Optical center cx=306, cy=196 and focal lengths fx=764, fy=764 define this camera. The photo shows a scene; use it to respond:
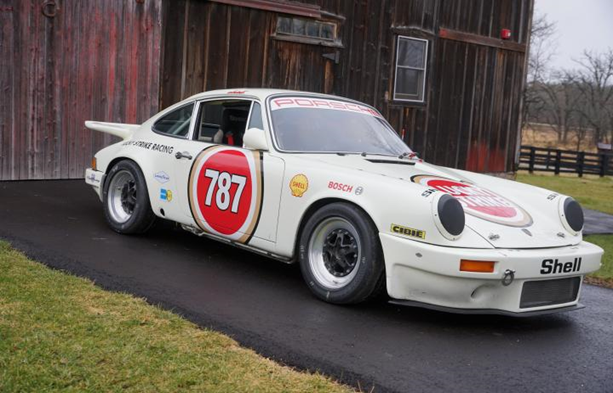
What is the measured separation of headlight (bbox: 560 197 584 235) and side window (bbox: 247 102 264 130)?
2.32 m

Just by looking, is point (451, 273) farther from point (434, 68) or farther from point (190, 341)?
point (434, 68)

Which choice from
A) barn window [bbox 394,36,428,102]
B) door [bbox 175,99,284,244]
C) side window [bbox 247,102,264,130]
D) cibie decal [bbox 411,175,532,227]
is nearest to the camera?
cibie decal [bbox 411,175,532,227]

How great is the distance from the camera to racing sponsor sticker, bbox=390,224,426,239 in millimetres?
4633

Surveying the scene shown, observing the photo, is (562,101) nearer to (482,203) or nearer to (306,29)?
(306,29)

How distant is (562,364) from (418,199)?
1.26 metres

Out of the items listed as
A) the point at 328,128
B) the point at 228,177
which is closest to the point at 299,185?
the point at 228,177

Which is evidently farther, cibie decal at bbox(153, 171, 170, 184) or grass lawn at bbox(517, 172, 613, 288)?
grass lawn at bbox(517, 172, 613, 288)

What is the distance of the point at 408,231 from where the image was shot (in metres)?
4.67

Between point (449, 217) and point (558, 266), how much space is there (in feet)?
2.69

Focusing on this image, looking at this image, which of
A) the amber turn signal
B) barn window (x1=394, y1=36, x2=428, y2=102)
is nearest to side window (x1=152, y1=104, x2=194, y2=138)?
the amber turn signal

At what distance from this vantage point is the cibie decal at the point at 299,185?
527cm

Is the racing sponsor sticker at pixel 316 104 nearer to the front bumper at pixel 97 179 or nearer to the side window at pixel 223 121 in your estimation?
the side window at pixel 223 121

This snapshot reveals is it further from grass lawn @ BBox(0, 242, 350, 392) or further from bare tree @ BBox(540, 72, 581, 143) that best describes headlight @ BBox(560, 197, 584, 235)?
bare tree @ BBox(540, 72, 581, 143)

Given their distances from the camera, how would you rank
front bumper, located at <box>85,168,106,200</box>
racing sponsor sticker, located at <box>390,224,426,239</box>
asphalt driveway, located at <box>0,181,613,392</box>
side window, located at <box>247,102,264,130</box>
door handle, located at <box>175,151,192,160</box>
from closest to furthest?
asphalt driveway, located at <box>0,181,613,392</box> < racing sponsor sticker, located at <box>390,224,426,239</box> < side window, located at <box>247,102,264,130</box> < door handle, located at <box>175,151,192,160</box> < front bumper, located at <box>85,168,106,200</box>
